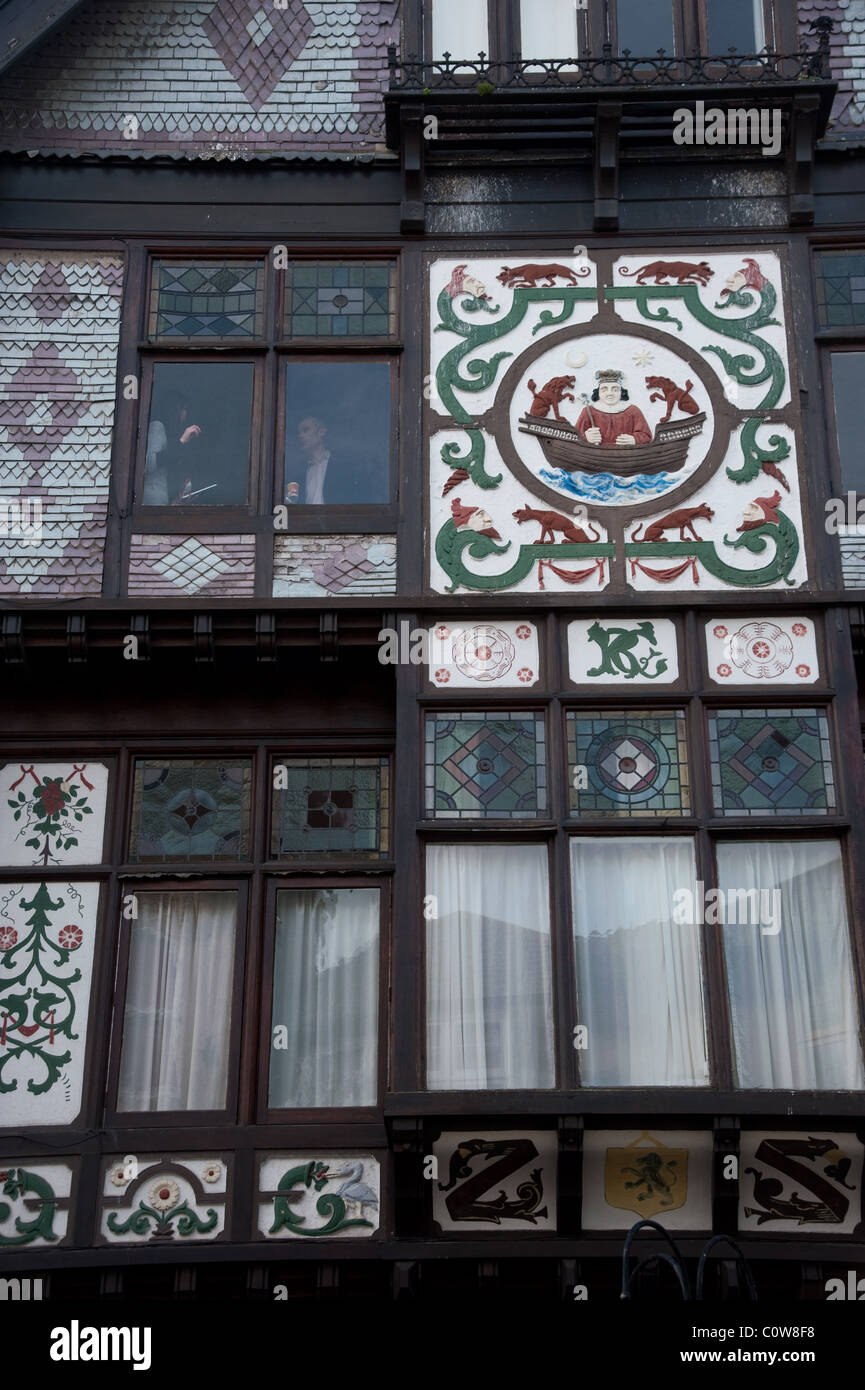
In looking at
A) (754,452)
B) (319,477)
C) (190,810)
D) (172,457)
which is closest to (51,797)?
(190,810)

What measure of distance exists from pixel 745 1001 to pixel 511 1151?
1.73 m

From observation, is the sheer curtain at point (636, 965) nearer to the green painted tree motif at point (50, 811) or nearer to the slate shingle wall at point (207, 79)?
the green painted tree motif at point (50, 811)

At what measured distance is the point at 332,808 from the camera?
1288 cm

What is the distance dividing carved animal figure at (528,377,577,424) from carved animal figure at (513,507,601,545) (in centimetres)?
80

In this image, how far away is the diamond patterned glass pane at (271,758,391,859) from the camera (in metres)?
12.8

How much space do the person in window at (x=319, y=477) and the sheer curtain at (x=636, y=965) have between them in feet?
10.2

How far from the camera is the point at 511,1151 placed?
38.0ft

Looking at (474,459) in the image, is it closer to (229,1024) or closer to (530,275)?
(530,275)

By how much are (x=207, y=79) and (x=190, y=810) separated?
581cm

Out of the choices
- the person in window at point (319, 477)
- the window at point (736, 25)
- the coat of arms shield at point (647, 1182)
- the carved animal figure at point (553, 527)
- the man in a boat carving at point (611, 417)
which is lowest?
the coat of arms shield at point (647, 1182)

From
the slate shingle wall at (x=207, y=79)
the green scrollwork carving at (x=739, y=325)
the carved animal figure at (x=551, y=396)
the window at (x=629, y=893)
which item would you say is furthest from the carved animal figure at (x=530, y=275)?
the window at (x=629, y=893)

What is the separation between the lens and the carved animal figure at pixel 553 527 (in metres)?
13.2

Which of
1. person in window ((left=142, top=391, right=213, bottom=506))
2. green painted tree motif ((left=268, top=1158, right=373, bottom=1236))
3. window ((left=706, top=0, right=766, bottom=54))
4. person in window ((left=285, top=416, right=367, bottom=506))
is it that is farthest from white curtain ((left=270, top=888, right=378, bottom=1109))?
window ((left=706, top=0, right=766, bottom=54))

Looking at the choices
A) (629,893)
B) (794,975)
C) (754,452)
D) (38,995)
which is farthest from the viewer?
(754,452)
